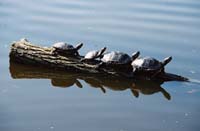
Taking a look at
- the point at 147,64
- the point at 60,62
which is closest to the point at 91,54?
the point at 60,62

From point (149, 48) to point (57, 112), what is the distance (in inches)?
110

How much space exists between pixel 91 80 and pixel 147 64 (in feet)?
3.05

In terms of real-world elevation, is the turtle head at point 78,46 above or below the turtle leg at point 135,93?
above

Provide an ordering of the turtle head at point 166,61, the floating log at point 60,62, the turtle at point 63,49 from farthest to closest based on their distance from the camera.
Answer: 1. the turtle at point 63,49
2. the floating log at point 60,62
3. the turtle head at point 166,61

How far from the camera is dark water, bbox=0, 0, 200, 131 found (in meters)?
6.67

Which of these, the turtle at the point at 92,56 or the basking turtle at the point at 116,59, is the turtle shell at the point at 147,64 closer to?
the basking turtle at the point at 116,59

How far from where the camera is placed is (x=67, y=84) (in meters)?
8.02

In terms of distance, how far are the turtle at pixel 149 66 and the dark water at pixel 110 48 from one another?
0.24m

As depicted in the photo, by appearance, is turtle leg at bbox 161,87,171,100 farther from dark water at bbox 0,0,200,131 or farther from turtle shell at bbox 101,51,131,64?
turtle shell at bbox 101,51,131,64

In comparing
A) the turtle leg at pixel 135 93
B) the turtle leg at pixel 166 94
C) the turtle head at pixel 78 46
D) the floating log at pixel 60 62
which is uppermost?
the turtle head at pixel 78 46

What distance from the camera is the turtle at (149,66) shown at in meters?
7.83

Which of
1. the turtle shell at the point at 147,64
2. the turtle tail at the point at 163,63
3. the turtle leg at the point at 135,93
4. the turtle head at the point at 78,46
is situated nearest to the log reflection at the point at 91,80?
the turtle leg at the point at 135,93
